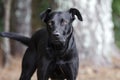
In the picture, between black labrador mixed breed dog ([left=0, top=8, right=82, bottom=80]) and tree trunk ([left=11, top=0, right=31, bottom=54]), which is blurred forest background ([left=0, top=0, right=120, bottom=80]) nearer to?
tree trunk ([left=11, top=0, right=31, bottom=54])

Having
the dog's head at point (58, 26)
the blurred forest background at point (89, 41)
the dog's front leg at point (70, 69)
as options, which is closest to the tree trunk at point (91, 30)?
the blurred forest background at point (89, 41)

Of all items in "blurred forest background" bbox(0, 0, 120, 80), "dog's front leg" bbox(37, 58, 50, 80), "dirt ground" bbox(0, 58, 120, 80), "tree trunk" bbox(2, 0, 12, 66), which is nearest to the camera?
"dog's front leg" bbox(37, 58, 50, 80)

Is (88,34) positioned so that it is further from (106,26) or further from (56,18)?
(56,18)

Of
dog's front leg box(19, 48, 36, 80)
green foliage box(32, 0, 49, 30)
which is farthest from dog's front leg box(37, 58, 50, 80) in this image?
green foliage box(32, 0, 49, 30)

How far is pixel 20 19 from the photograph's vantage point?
46.2 feet

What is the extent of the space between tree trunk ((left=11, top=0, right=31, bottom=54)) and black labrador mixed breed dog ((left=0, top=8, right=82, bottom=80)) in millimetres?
5811

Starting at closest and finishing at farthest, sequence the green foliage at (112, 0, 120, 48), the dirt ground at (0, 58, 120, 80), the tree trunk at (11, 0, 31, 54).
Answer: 1. the dirt ground at (0, 58, 120, 80)
2. the tree trunk at (11, 0, 31, 54)
3. the green foliage at (112, 0, 120, 48)

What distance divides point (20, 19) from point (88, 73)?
9.32 feet

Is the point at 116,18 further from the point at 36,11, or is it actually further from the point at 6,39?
the point at 6,39

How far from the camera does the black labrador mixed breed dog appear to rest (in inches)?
285

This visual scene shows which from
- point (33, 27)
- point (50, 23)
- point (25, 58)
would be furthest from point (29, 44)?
point (33, 27)

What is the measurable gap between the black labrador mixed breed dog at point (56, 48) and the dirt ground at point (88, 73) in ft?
11.9

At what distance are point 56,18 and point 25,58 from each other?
1273 mm

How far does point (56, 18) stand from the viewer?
23.8ft
